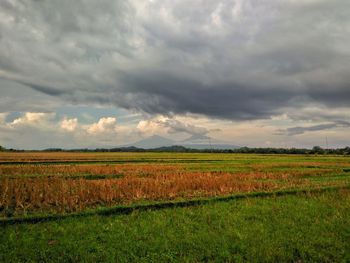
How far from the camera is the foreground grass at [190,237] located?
7102 millimetres

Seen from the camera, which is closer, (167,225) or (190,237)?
(190,237)

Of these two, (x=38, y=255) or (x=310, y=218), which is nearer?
(x=38, y=255)

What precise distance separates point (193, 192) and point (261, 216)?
18.9 feet

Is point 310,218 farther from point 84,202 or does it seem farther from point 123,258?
point 84,202

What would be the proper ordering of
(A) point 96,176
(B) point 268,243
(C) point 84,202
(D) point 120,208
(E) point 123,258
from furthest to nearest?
(A) point 96,176
(C) point 84,202
(D) point 120,208
(B) point 268,243
(E) point 123,258

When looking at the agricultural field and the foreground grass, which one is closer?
the foreground grass

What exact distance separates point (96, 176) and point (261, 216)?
16553 millimetres

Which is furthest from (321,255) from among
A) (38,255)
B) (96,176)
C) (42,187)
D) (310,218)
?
(96,176)

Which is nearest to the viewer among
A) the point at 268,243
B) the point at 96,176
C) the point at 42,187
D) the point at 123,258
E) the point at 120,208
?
the point at 123,258

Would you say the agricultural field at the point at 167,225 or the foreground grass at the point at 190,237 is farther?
the agricultural field at the point at 167,225

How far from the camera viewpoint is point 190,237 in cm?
839

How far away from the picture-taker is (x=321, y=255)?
707 cm

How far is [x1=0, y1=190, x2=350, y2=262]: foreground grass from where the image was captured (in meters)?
7.10

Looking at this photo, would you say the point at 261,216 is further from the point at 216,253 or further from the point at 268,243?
the point at 216,253
